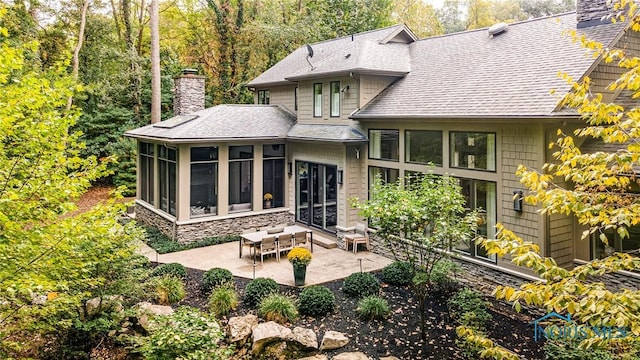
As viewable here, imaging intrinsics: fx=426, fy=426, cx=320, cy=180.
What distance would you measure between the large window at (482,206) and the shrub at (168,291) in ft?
21.3

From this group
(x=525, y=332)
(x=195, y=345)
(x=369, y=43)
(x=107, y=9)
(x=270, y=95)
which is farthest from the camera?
(x=107, y=9)

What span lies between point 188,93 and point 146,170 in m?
3.47

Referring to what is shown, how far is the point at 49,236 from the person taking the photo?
4363mm

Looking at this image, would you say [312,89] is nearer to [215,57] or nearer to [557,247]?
[557,247]

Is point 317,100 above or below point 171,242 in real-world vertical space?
above

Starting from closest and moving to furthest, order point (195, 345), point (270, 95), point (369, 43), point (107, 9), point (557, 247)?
point (195, 345)
point (557, 247)
point (369, 43)
point (270, 95)
point (107, 9)

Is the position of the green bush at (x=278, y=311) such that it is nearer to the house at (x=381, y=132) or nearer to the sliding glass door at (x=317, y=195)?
the house at (x=381, y=132)

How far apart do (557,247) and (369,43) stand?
9055mm

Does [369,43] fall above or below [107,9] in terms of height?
below

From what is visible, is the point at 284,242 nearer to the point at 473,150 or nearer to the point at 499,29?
the point at 473,150

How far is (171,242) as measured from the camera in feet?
44.7

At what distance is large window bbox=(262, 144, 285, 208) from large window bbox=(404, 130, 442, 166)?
212 inches

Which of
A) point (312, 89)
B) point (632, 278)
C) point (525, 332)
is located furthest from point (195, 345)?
point (312, 89)

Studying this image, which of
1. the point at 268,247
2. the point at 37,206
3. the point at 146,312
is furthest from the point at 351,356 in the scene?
the point at 268,247
